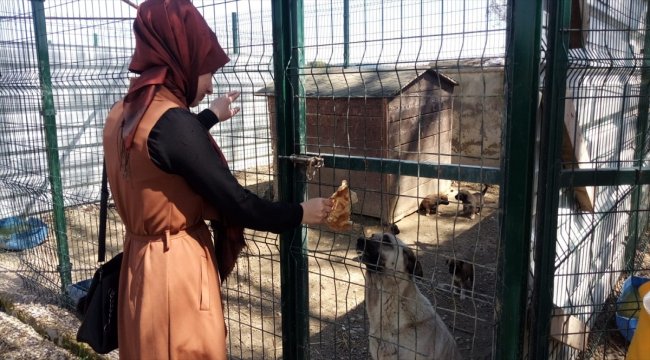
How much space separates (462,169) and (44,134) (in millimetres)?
4168

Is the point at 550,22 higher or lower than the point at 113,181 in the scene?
higher

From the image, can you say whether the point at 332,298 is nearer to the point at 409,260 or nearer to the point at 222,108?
the point at 409,260

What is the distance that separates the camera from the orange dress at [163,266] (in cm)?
214

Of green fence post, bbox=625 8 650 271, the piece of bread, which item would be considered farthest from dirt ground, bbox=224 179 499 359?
green fence post, bbox=625 8 650 271

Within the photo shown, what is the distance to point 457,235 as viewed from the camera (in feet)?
25.5

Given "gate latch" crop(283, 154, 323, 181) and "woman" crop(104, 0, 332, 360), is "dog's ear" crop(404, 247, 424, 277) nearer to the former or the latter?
"gate latch" crop(283, 154, 323, 181)

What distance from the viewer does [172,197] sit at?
2150mm

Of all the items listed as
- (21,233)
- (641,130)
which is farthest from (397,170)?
(21,233)

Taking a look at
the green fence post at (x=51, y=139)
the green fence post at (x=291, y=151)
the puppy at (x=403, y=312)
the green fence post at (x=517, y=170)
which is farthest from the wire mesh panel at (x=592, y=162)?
the green fence post at (x=51, y=139)

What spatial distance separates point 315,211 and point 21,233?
501 centimetres

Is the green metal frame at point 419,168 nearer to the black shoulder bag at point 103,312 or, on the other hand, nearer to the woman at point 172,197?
the woman at point 172,197

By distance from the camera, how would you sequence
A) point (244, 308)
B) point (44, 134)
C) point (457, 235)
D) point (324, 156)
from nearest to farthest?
point (324, 156) → point (44, 134) → point (244, 308) → point (457, 235)

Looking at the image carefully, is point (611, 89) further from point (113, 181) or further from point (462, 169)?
point (113, 181)

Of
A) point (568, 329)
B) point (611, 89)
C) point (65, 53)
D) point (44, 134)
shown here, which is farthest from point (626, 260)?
point (65, 53)
